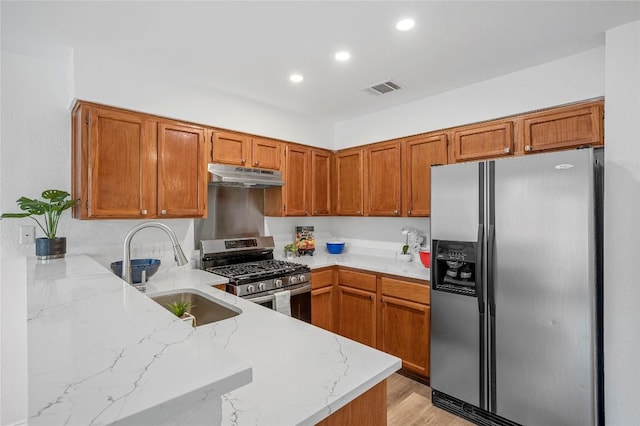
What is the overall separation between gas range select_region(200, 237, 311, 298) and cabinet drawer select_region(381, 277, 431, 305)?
74cm

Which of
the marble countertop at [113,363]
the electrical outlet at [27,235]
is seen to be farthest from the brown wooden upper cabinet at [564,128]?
the electrical outlet at [27,235]

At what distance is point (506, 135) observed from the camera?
2.61 meters

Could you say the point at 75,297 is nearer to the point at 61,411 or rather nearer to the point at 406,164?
the point at 61,411

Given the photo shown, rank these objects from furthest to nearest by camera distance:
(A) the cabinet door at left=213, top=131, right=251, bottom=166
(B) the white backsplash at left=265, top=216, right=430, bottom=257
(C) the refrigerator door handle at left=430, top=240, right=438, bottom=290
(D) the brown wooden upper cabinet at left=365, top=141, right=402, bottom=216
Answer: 1. (B) the white backsplash at left=265, top=216, right=430, bottom=257
2. (D) the brown wooden upper cabinet at left=365, top=141, right=402, bottom=216
3. (A) the cabinet door at left=213, top=131, right=251, bottom=166
4. (C) the refrigerator door handle at left=430, top=240, right=438, bottom=290

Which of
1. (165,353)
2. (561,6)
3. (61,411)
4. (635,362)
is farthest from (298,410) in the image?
(561,6)

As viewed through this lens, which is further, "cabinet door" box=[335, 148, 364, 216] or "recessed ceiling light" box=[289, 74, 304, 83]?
"cabinet door" box=[335, 148, 364, 216]

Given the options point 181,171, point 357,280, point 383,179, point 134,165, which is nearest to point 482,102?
point 383,179

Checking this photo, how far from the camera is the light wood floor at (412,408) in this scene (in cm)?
229

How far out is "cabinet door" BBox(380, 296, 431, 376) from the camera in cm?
272

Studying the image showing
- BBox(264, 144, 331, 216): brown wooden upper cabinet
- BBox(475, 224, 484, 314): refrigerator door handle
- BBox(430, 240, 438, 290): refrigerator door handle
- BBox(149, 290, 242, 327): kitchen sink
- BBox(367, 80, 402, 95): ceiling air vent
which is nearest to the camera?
BBox(149, 290, 242, 327): kitchen sink

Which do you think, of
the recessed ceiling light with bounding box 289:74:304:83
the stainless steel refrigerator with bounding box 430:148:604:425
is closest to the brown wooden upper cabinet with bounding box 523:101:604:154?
the stainless steel refrigerator with bounding box 430:148:604:425

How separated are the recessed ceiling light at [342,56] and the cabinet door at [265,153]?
125cm

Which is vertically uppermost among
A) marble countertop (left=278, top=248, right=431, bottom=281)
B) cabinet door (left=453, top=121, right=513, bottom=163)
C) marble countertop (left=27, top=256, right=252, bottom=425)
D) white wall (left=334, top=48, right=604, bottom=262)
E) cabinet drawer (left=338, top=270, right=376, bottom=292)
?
white wall (left=334, top=48, right=604, bottom=262)

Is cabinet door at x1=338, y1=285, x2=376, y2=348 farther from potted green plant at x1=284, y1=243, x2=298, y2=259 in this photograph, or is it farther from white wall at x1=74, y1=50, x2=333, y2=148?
white wall at x1=74, y1=50, x2=333, y2=148
